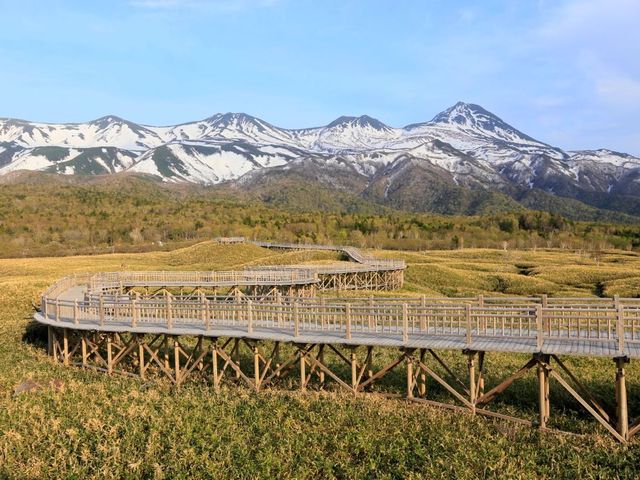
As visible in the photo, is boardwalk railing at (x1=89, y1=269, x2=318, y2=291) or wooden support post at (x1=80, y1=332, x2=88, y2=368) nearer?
wooden support post at (x1=80, y1=332, x2=88, y2=368)

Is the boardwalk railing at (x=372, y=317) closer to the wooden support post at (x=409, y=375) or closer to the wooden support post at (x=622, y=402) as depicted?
the wooden support post at (x=622, y=402)

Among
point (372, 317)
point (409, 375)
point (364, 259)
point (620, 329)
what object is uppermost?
point (620, 329)

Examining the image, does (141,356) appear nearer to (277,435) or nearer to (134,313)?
(134,313)

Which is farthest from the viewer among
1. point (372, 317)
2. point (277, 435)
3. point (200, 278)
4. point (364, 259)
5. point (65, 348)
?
point (364, 259)

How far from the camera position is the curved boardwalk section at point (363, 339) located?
20.0 metres

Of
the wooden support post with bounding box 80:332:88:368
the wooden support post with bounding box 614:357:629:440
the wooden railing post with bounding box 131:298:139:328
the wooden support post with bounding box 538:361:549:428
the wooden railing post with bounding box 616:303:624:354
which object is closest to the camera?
the wooden support post with bounding box 614:357:629:440

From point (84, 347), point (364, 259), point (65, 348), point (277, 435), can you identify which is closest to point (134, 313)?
point (84, 347)

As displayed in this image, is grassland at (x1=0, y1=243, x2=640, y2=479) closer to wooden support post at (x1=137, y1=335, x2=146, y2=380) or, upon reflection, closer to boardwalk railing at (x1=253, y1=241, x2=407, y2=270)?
wooden support post at (x1=137, y1=335, x2=146, y2=380)

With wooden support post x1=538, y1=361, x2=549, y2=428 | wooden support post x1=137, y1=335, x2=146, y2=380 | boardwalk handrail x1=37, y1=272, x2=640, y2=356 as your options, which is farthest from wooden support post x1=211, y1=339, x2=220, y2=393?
wooden support post x1=538, y1=361, x2=549, y2=428

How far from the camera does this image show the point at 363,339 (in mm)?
22688

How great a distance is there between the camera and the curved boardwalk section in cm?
1997

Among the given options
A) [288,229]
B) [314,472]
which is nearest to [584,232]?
[288,229]

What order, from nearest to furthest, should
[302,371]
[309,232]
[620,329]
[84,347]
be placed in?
[620,329] → [302,371] → [84,347] → [309,232]

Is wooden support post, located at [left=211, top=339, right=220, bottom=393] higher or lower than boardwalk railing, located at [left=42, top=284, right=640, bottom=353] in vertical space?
lower
